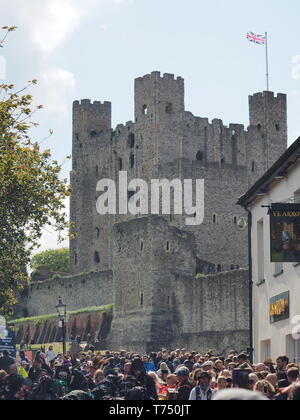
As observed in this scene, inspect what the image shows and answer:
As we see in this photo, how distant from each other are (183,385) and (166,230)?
4247 cm

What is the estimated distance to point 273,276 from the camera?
94.1 ft

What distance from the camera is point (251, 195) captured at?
30.4 metres

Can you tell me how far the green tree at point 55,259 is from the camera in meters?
132

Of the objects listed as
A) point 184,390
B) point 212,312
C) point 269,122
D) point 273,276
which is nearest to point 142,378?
point 184,390

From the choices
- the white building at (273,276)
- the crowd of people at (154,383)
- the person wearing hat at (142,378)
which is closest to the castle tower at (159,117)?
the white building at (273,276)

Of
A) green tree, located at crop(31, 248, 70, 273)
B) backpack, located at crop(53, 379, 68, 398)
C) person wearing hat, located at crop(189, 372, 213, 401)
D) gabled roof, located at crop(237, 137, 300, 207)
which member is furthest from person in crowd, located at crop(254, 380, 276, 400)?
green tree, located at crop(31, 248, 70, 273)

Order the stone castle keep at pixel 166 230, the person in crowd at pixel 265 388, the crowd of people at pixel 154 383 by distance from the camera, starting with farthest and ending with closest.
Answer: the stone castle keep at pixel 166 230 → the crowd of people at pixel 154 383 → the person in crowd at pixel 265 388

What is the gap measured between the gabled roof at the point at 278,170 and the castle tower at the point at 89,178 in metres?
61.7

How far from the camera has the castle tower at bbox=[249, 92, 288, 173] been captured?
8744 centimetres

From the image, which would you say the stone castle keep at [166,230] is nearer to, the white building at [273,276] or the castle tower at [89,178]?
the castle tower at [89,178]

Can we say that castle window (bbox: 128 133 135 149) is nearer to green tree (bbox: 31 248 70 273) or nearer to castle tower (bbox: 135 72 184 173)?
castle tower (bbox: 135 72 184 173)

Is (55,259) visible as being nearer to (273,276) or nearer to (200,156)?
(200,156)
